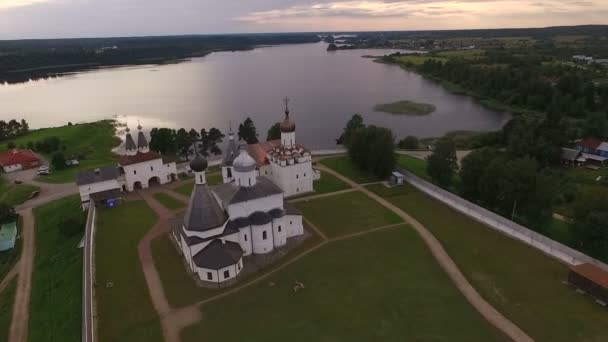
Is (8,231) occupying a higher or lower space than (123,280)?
lower

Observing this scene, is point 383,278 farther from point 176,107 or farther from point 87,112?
point 87,112

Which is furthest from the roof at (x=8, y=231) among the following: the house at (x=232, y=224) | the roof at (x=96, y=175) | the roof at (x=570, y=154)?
the roof at (x=570, y=154)

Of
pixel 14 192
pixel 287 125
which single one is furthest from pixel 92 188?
pixel 287 125

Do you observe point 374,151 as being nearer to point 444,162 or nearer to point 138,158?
point 444,162

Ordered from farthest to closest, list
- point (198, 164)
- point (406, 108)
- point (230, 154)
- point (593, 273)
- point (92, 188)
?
point (406, 108) → point (230, 154) → point (92, 188) → point (198, 164) → point (593, 273)

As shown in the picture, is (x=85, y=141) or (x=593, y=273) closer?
(x=593, y=273)

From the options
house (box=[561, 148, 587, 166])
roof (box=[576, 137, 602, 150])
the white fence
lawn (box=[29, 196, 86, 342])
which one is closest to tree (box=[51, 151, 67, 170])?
lawn (box=[29, 196, 86, 342])

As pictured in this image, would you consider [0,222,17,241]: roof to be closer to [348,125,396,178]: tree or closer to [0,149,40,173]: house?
[0,149,40,173]: house
